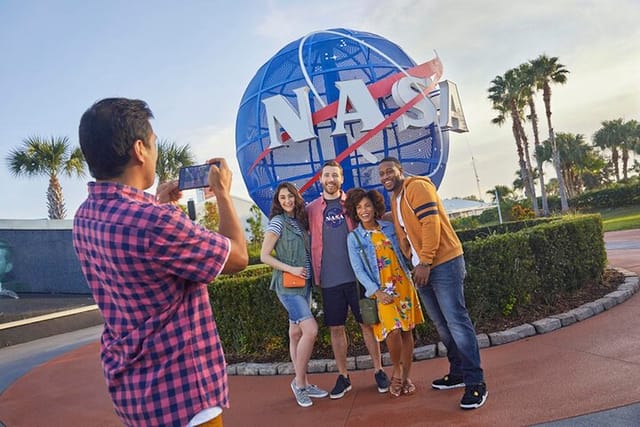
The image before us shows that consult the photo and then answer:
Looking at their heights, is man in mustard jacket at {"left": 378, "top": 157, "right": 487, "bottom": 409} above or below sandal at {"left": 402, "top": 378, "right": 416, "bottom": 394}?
above

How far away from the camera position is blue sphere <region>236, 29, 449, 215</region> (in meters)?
6.28

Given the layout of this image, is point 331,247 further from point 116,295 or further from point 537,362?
point 116,295

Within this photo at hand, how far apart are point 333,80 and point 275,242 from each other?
3044mm

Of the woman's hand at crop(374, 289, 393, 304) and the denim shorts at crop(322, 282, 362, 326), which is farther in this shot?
the denim shorts at crop(322, 282, 362, 326)

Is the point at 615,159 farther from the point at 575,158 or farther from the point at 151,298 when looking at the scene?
the point at 151,298

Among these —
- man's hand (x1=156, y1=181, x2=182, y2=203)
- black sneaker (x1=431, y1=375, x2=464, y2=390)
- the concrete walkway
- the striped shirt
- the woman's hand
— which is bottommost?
the concrete walkway

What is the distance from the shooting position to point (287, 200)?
4.14 m

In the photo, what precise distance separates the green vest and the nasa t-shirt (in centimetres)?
17

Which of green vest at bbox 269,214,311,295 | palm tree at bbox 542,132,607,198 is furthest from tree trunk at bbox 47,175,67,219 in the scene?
palm tree at bbox 542,132,607,198

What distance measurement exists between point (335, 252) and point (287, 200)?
2.00 ft

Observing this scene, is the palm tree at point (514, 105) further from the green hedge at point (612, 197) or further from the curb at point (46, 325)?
the curb at point (46, 325)

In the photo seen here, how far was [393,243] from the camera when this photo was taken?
4004 mm

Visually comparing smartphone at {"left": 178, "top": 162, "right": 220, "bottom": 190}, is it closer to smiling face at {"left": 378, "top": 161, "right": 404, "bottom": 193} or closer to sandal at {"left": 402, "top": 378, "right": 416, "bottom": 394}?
smiling face at {"left": 378, "top": 161, "right": 404, "bottom": 193}

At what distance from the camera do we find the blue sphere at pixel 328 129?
6.28 metres
